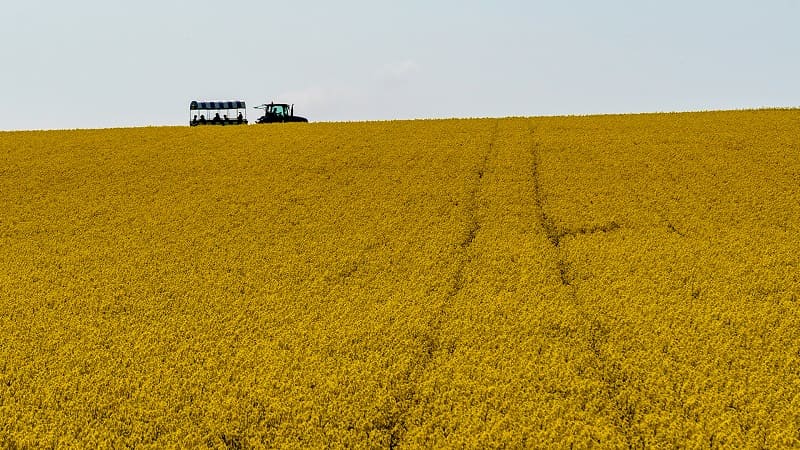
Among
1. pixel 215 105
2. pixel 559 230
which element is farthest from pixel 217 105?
pixel 559 230

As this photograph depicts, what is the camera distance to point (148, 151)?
22.7 metres

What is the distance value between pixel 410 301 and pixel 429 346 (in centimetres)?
156

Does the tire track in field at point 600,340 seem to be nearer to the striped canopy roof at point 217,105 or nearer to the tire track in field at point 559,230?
the tire track in field at point 559,230

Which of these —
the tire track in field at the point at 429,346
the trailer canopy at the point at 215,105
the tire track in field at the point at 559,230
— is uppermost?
the trailer canopy at the point at 215,105

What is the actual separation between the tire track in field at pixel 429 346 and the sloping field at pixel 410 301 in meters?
0.05

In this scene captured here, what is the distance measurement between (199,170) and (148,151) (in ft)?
15.1

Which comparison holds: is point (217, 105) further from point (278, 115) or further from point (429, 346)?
point (429, 346)

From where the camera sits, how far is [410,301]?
1044 cm

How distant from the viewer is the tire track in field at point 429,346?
736cm

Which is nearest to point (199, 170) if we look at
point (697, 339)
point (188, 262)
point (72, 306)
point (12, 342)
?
point (188, 262)

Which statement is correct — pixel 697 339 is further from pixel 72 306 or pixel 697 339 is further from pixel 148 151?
pixel 148 151

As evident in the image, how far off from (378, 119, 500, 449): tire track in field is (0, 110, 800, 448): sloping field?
5 cm

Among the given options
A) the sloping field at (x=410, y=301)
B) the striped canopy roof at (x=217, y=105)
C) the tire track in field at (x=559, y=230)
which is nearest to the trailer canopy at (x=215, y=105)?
the striped canopy roof at (x=217, y=105)

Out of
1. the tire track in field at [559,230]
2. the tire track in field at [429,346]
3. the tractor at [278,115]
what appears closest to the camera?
the tire track in field at [429,346]
